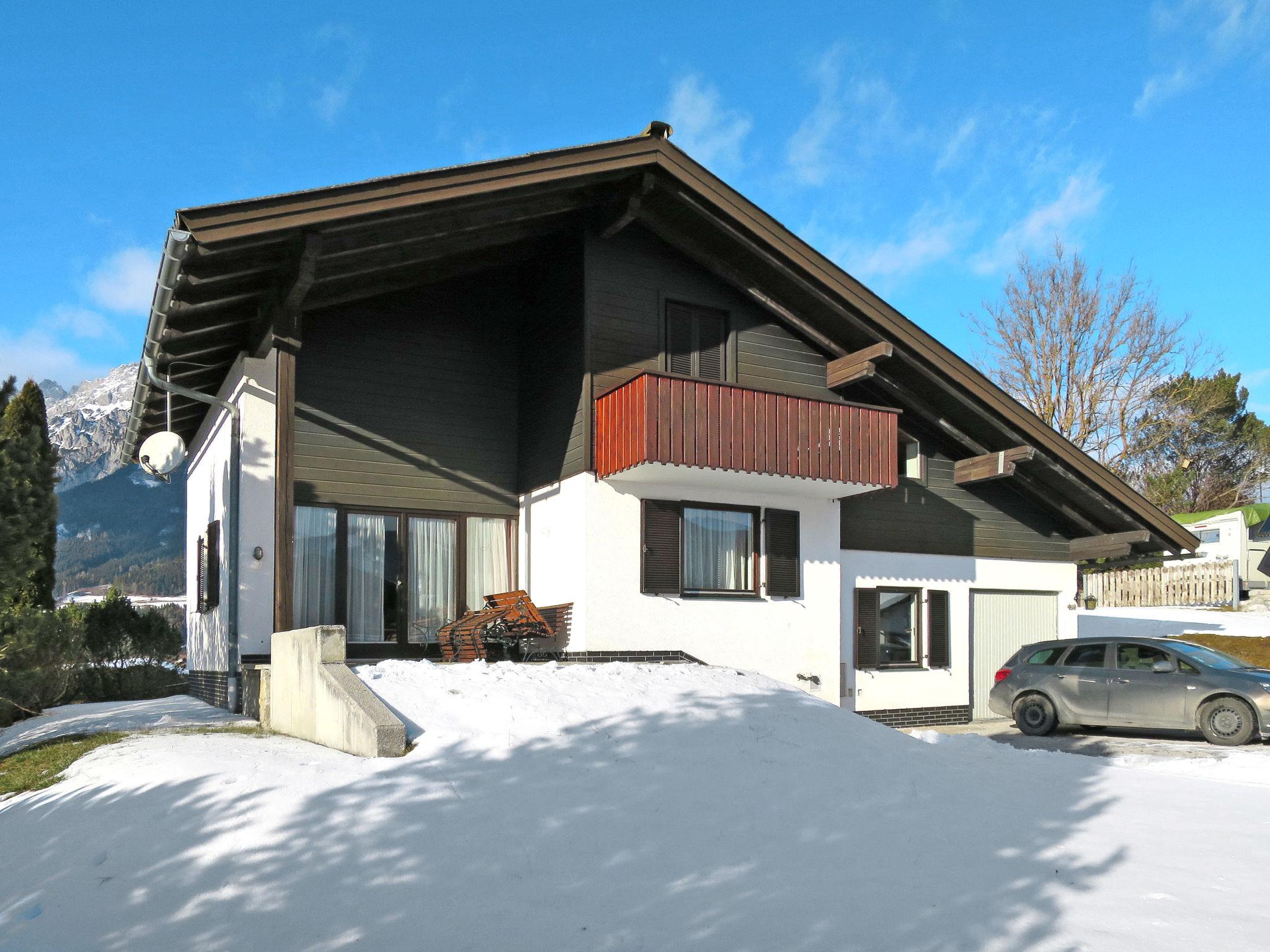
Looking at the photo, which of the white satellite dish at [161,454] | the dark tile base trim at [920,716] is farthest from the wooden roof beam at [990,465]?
the white satellite dish at [161,454]

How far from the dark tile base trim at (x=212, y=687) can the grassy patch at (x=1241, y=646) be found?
1686cm

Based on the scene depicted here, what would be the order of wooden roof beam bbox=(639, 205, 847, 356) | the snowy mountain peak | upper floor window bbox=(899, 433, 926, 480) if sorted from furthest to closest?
1. the snowy mountain peak
2. upper floor window bbox=(899, 433, 926, 480)
3. wooden roof beam bbox=(639, 205, 847, 356)

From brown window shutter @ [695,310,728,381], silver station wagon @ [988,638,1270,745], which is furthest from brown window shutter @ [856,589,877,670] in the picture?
brown window shutter @ [695,310,728,381]

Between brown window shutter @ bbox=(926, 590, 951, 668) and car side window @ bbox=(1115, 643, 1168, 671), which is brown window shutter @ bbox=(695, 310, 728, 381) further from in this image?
car side window @ bbox=(1115, 643, 1168, 671)

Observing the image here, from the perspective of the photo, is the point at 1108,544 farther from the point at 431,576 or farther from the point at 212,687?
the point at 212,687

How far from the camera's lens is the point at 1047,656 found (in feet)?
49.3

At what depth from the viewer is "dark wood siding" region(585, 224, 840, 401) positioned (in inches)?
557

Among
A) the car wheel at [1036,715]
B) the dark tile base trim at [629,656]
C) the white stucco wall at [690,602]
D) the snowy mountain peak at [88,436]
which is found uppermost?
the snowy mountain peak at [88,436]

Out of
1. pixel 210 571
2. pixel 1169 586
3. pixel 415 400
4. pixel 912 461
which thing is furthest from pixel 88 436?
pixel 912 461

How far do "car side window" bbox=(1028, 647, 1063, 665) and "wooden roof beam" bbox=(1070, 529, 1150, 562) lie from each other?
4.00 m

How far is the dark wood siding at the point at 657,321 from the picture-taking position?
14156 millimetres

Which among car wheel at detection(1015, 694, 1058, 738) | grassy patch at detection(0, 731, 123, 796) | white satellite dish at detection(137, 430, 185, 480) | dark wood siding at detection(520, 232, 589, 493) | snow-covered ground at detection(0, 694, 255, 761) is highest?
dark wood siding at detection(520, 232, 589, 493)

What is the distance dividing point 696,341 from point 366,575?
544 centimetres

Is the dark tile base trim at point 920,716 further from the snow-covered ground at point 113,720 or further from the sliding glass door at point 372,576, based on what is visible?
the snow-covered ground at point 113,720
